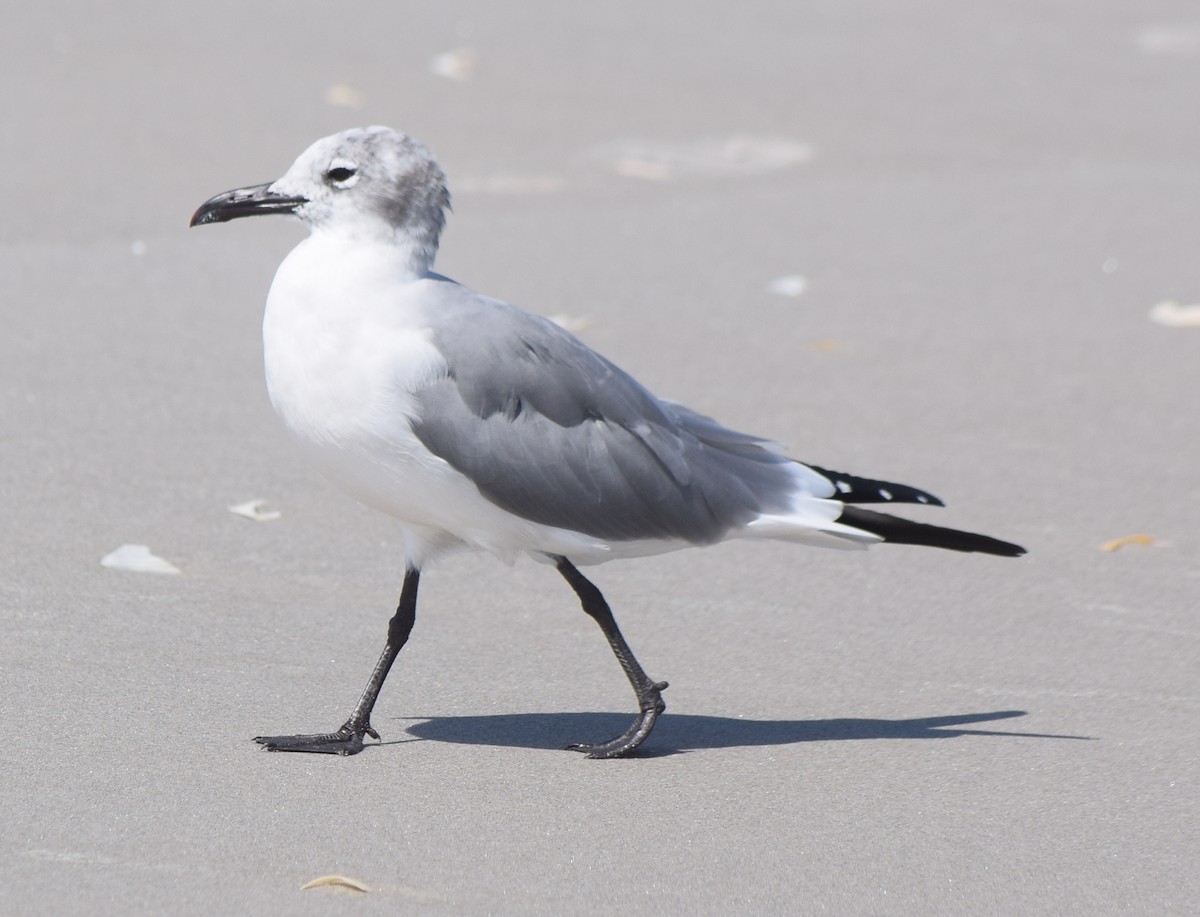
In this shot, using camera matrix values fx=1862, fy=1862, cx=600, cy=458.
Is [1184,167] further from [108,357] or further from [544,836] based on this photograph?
[544,836]

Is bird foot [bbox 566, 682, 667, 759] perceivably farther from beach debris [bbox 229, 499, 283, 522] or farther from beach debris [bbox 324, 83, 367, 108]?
beach debris [bbox 324, 83, 367, 108]

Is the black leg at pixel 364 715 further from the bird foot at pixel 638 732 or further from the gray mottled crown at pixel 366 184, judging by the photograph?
the gray mottled crown at pixel 366 184

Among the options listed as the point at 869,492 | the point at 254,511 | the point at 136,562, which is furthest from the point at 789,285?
the point at 136,562

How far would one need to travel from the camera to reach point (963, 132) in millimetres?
9812

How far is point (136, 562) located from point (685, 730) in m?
1.55

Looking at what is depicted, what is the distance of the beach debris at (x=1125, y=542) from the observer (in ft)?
17.8

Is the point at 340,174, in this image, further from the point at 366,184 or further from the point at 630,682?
the point at 630,682

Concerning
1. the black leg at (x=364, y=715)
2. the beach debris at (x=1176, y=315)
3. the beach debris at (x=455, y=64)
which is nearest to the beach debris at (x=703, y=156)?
the beach debris at (x=455, y=64)

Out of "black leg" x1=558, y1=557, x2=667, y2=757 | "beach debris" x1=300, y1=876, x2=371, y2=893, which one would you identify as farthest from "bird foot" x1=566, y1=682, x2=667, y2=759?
"beach debris" x1=300, y1=876, x2=371, y2=893

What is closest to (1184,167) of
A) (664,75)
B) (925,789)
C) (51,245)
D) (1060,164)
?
(1060,164)

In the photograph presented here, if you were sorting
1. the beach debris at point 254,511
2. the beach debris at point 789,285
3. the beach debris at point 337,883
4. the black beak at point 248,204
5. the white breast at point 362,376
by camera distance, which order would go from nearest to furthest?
the beach debris at point 337,883, the white breast at point 362,376, the black beak at point 248,204, the beach debris at point 254,511, the beach debris at point 789,285

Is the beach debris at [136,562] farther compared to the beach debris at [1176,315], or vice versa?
the beach debris at [1176,315]

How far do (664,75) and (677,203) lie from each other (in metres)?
1.85

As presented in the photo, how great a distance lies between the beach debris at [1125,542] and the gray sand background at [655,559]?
56mm
